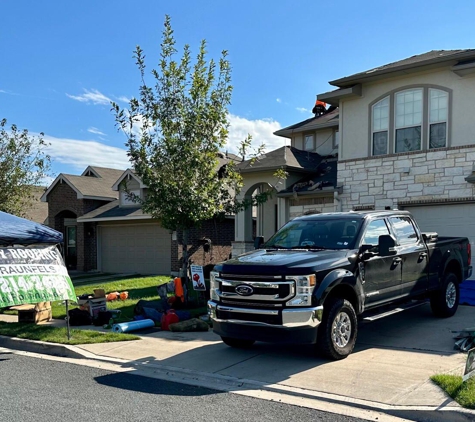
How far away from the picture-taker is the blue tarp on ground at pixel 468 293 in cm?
1170

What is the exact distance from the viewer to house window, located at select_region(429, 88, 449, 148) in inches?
556

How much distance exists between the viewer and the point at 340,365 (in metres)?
7.21

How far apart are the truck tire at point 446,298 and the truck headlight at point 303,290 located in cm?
394

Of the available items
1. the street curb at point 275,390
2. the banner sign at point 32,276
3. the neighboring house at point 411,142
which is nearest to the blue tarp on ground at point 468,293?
the neighboring house at point 411,142

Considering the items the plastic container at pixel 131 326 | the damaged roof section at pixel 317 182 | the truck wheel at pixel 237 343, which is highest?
the damaged roof section at pixel 317 182

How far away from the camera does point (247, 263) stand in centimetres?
758

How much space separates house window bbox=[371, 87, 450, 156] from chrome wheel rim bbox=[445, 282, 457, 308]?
5.07m

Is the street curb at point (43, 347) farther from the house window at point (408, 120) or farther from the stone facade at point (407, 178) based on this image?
the house window at point (408, 120)

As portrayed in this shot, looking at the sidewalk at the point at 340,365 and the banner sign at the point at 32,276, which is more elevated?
the banner sign at the point at 32,276

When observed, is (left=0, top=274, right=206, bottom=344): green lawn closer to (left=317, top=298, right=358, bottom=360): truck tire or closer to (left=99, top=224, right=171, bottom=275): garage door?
(left=99, top=224, right=171, bottom=275): garage door

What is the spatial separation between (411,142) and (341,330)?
8.70 meters

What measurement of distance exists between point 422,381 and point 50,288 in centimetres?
611

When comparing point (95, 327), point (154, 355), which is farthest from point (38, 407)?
point (95, 327)

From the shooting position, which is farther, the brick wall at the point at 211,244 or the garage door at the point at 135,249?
the garage door at the point at 135,249
